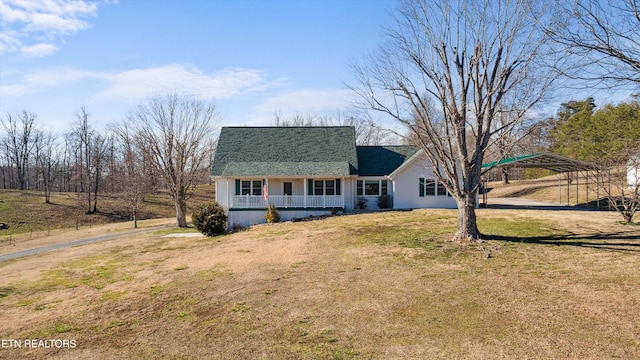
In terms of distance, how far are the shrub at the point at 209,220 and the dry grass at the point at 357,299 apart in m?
4.66

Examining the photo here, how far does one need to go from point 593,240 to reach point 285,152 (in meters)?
19.6

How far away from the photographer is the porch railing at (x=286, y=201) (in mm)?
25109

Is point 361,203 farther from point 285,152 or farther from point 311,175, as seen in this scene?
point 285,152

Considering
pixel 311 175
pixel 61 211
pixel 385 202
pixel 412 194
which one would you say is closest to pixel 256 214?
pixel 311 175

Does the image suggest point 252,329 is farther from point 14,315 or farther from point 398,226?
point 398,226

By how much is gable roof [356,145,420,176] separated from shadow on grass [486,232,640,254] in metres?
13.2

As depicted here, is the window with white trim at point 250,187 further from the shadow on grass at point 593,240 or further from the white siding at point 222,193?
the shadow on grass at point 593,240

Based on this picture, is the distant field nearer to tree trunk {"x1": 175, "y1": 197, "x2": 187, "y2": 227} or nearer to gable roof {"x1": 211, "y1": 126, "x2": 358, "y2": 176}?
tree trunk {"x1": 175, "y1": 197, "x2": 187, "y2": 227}

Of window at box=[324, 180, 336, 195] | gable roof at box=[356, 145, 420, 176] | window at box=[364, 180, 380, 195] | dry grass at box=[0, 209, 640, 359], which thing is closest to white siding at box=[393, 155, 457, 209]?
gable roof at box=[356, 145, 420, 176]

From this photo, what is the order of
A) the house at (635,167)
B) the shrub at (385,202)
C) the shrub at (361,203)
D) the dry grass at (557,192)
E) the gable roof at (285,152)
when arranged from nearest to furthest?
the house at (635,167)
the gable roof at (285,152)
the shrub at (385,202)
the shrub at (361,203)
the dry grass at (557,192)

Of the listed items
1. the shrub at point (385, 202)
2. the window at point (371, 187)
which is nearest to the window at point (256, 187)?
the window at point (371, 187)

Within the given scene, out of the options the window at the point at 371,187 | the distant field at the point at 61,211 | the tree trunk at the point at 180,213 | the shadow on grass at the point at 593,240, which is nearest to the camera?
the shadow on grass at the point at 593,240

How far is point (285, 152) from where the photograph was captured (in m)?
28.4

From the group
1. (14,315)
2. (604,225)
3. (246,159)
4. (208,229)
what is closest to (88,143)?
(246,159)
